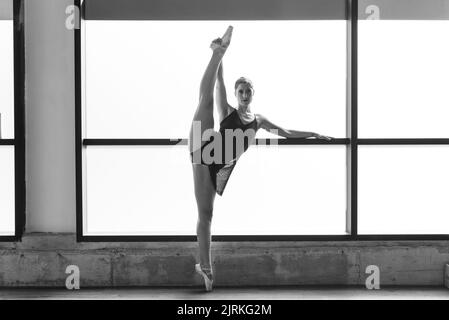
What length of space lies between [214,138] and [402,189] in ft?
4.72

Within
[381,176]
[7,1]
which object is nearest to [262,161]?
[381,176]

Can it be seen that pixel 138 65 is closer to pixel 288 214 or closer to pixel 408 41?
pixel 288 214

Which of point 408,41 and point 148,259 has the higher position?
point 408,41

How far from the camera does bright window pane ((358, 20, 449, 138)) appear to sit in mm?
4258

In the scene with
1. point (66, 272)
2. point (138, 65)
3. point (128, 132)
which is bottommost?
point (66, 272)

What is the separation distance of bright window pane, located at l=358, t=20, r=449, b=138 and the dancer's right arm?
3.29 ft

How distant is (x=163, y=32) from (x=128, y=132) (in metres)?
0.75

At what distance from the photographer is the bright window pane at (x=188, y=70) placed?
4.24m

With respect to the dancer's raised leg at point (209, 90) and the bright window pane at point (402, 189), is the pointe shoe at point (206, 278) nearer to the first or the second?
the dancer's raised leg at point (209, 90)

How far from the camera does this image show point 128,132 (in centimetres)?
426

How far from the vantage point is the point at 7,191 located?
4.27 m

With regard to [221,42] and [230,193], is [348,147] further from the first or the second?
[221,42]

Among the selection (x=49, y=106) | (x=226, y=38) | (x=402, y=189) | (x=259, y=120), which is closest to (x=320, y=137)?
(x=259, y=120)

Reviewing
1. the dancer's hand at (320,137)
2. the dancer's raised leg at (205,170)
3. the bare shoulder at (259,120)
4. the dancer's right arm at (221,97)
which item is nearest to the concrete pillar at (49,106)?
the dancer's raised leg at (205,170)
